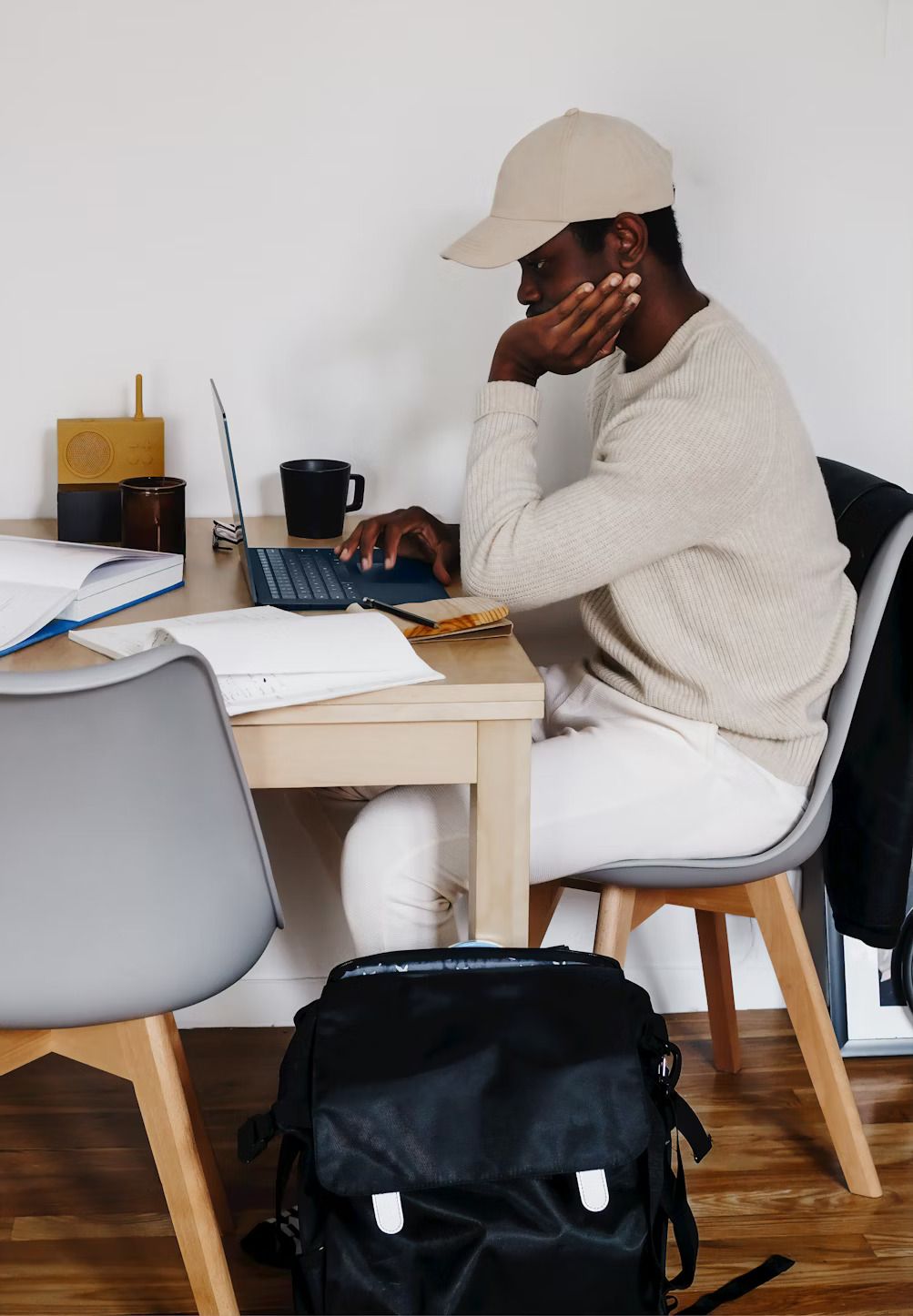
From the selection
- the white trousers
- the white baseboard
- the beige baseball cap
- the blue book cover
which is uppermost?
the beige baseball cap

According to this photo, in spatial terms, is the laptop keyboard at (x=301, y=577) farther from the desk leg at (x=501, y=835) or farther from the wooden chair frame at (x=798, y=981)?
the wooden chair frame at (x=798, y=981)

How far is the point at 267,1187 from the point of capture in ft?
5.48

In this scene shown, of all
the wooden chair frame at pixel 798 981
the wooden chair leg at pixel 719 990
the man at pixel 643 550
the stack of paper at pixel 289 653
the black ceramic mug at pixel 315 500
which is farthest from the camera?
the wooden chair leg at pixel 719 990

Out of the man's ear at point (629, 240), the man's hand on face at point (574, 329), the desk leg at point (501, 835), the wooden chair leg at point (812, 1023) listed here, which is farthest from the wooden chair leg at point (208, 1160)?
the man's ear at point (629, 240)

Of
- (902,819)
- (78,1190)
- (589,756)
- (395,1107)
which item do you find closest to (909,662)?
(902,819)

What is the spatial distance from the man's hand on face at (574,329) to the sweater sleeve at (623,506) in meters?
0.10

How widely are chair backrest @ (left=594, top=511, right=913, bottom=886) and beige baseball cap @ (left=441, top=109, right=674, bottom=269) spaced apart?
498mm

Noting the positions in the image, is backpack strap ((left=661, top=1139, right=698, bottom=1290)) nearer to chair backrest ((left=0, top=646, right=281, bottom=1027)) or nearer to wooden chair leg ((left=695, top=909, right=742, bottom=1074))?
chair backrest ((left=0, top=646, right=281, bottom=1027))

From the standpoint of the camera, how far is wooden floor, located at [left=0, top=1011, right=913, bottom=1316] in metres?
1.49

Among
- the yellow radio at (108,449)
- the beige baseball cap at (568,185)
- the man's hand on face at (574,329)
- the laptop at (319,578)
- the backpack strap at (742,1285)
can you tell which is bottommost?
the backpack strap at (742,1285)

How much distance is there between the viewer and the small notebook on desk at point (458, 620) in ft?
4.52

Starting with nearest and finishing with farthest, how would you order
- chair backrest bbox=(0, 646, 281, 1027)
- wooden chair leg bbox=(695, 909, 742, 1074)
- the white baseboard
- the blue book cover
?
chair backrest bbox=(0, 646, 281, 1027) < the blue book cover < wooden chair leg bbox=(695, 909, 742, 1074) < the white baseboard

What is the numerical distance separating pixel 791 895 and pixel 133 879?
2.85 feet

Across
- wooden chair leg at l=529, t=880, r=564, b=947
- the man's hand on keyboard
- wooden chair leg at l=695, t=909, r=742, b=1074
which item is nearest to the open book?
the man's hand on keyboard
